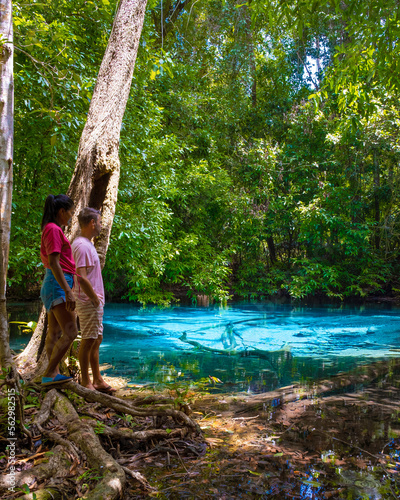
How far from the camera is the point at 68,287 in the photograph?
3.23 m

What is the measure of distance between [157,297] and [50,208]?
8.72 metres

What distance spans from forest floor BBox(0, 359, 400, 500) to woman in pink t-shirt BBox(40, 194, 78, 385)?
14.0 inches

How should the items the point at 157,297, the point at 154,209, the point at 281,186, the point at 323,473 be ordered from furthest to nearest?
the point at 281,186 < the point at 157,297 < the point at 154,209 < the point at 323,473

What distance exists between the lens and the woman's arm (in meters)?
3.17

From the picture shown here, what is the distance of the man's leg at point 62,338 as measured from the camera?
332cm

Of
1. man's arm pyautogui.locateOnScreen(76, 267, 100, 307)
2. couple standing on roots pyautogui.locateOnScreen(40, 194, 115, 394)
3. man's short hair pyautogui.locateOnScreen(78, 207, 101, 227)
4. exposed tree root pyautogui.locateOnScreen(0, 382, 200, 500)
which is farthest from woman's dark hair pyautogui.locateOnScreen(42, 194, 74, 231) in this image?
exposed tree root pyautogui.locateOnScreen(0, 382, 200, 500)

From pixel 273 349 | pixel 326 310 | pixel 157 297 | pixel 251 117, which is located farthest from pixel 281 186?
pixel 273 349

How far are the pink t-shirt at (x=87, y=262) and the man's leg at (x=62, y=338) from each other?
0.77 feet

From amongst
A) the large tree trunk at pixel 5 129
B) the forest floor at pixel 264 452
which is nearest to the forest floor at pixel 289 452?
the forest floor at pixel 264 452

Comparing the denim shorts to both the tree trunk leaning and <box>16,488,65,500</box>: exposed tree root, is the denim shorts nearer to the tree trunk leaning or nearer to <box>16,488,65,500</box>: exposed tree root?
the tree trunk leaning

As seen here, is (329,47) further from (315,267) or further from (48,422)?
(48,422)

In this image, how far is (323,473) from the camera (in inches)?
95.4

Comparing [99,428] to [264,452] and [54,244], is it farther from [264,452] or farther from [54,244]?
[54,244]

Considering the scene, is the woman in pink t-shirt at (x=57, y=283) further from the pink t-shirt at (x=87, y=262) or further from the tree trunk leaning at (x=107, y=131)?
the tree trunk leaning at (x=107, y=131)
